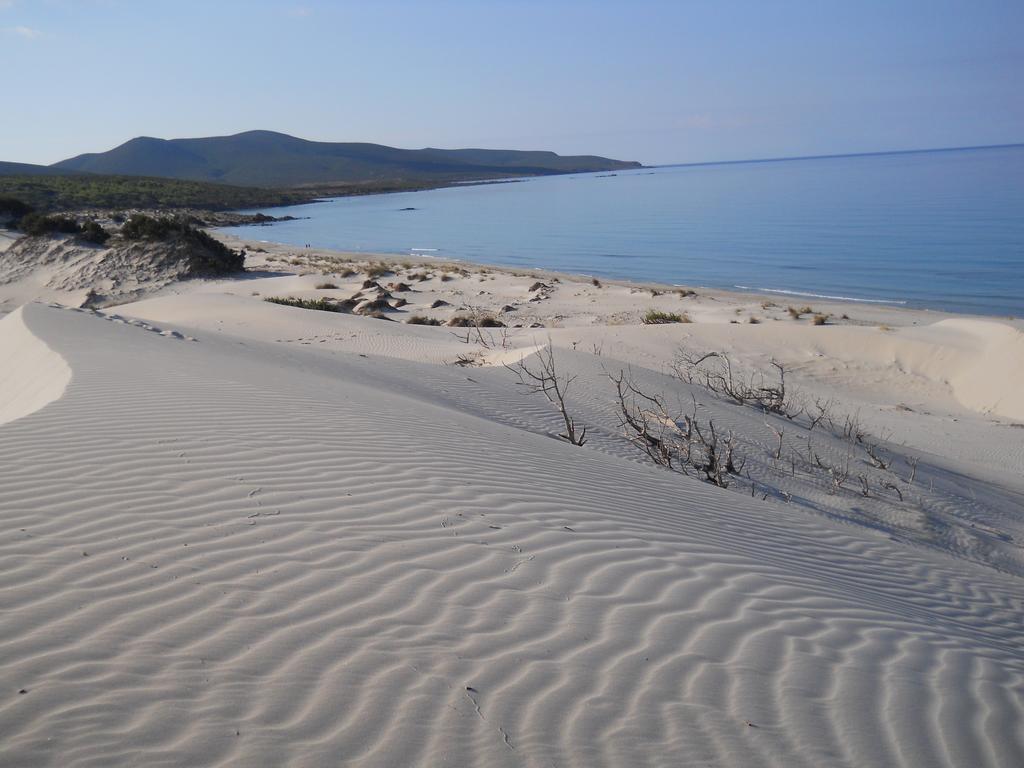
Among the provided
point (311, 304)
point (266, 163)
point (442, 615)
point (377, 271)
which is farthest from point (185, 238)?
point (266, 163)

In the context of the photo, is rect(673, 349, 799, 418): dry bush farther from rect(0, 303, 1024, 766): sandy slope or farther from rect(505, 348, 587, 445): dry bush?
rect(0, 303, 1024, 766): sandy slope

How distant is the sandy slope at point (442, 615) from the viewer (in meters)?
2.18

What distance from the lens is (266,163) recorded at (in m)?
139

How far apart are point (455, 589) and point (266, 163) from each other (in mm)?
150502

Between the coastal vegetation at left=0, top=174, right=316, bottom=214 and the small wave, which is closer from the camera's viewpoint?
the small wave

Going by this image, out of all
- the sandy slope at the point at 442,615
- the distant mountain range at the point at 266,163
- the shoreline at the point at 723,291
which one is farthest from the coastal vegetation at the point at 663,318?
the distant mountain range at the point at 266,163

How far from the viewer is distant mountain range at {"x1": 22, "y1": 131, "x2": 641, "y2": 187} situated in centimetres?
12975

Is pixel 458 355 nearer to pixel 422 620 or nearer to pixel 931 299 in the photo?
pixel 422 620

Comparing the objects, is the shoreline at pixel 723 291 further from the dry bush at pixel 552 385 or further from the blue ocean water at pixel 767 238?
the dry bush at pixel 552 385

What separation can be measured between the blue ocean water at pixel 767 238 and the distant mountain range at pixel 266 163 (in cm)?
7620

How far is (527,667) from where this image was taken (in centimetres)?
254

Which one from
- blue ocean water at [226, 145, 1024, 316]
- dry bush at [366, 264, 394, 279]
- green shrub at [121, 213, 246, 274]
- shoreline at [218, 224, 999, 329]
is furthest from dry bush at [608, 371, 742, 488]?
green shrub at [121, 213, 246, 274]

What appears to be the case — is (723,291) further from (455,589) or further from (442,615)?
(442,615)

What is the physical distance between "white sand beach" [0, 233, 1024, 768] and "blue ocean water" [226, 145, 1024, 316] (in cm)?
1612
